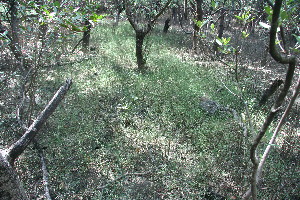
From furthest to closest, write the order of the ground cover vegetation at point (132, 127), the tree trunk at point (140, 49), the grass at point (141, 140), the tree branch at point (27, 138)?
the tree trunk at point (140, 49)
the grass at point (141, 140)
the ground cover vegetation at point (132, 127)
the tree branch at point (27, 138)

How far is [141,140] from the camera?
505 centimetres

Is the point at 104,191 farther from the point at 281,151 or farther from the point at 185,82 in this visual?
the point at 185,82

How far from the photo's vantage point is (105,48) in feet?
35.9

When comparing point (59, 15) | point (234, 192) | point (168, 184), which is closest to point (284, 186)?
point (234, 192)

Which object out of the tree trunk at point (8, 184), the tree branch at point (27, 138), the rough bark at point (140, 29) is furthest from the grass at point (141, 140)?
the tree trunk at point (8, 184)

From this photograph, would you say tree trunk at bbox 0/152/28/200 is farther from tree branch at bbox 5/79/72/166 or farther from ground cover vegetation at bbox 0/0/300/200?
tree branch at bbox 5/79/72/166

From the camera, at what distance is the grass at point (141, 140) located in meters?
3.96

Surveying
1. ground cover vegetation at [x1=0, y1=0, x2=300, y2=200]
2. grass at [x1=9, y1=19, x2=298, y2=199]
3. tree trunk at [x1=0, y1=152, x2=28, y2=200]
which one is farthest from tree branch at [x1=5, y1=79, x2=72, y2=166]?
grass at [x1=9, y1=19, x2=298, y2=199]

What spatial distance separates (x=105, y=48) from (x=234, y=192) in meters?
8.80

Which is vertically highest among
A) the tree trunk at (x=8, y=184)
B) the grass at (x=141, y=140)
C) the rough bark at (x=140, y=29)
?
the rough bark at (x=140, y=29)

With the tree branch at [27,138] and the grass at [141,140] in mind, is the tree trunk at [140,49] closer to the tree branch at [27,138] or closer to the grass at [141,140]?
the grass at [141,140]

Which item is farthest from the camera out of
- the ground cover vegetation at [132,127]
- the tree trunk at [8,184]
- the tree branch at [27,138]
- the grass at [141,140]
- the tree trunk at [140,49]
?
the tree trunk at [140,49]

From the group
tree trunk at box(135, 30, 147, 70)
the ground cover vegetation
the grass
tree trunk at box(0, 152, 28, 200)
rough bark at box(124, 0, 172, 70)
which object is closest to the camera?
tree trunk at box(0, 152, 28, 200)

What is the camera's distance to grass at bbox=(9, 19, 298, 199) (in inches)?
156
